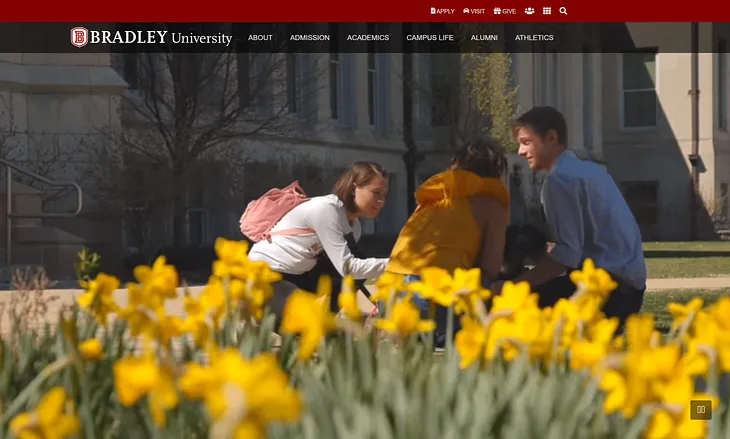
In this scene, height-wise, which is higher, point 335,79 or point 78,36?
point 335,79

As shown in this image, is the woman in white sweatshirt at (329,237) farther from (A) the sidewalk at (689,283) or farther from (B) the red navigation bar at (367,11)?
(A) the sidewalk at (689,283)

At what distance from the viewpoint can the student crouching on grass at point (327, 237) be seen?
564 centimetres

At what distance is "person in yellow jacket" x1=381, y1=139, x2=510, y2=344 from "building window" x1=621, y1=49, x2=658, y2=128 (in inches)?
1030

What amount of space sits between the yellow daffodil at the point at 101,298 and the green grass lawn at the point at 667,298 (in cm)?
547

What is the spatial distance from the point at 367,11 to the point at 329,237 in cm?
138

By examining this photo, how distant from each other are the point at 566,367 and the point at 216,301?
833 mm

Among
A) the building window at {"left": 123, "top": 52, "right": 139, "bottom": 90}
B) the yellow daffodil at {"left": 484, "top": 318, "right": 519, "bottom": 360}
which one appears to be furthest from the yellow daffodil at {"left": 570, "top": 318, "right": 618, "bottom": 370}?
the building window at {"left": 123, "top": 52, "right": 139, "bottom": 90}

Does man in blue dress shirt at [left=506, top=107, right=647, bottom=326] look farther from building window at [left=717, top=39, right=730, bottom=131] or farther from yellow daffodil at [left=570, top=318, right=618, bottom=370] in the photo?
building window at [left=717, top=39, right=730, bottom=131]

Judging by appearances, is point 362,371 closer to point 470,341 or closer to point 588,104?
point 470,341

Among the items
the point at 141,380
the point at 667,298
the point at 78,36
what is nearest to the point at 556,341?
the point at 141,380

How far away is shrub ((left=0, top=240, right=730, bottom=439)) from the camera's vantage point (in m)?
1.71

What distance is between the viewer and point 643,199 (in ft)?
98.5

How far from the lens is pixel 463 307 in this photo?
2.82 meters

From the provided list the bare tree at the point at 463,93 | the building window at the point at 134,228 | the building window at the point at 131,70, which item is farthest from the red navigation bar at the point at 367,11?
the bare tree at the point at 463,93
